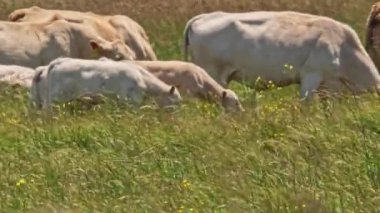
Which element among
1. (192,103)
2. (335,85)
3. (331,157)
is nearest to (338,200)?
(331,157)

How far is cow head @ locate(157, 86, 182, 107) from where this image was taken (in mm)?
12492

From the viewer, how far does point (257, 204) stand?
6797mm

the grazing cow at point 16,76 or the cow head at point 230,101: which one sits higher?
the cow head at point 230,101

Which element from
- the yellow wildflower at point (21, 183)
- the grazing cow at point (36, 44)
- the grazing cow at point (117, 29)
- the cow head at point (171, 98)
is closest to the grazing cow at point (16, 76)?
the grazing cow at point (36, 44)

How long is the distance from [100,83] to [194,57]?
3.94 metres

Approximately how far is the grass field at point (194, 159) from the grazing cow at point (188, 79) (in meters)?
1.49

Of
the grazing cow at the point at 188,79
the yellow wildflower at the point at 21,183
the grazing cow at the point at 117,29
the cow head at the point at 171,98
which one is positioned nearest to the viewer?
the yellow wildflower at the point at 21,183

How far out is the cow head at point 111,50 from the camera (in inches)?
651

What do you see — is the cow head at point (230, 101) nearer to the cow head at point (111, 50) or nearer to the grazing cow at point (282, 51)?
the grazing cow at point (282, 51)

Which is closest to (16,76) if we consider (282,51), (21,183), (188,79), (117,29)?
(188,79)

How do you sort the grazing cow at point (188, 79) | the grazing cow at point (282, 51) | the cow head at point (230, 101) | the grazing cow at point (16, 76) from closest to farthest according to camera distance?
the cow head at point (230, 101) < the grazing cow at point (188, 79) < the grazing cow at point (16, 76) < the grazing cow at point (282, 51)

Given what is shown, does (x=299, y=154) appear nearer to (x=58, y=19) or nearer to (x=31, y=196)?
(x=31, y=196)

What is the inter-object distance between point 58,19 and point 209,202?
37.6 ft

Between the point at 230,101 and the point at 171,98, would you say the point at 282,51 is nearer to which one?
the point at 230,101
